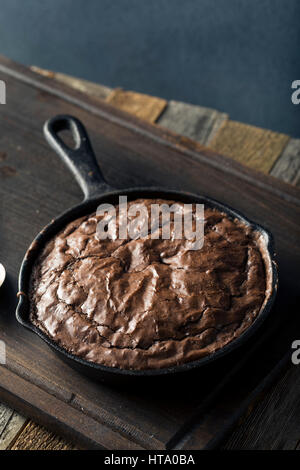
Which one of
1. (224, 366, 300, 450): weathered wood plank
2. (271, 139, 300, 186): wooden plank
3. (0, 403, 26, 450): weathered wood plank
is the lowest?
(0, 403, 26, 450): weathered wood plank

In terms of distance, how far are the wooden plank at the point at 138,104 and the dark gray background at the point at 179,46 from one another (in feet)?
2.59

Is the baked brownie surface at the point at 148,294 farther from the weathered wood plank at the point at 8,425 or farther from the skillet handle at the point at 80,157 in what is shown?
the weathered wood plank at the point at 8,425

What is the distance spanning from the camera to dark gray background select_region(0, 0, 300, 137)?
3109 mm

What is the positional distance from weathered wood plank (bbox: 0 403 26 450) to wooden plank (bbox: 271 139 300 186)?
4.54ft

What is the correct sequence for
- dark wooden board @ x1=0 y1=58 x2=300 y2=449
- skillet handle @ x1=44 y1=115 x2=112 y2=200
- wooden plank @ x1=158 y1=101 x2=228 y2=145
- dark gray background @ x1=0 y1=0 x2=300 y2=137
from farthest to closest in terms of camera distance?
dark gray background @ x1=0 y1=0 x2=300 y2=137, wooden plank @ x1=158 y1=101 x2=228 y2=145, skillet handle @ x1=44 y1=115 x2=112 y2=200, dark wooden board @ x1=0 y1=58 x2=300 y2=449

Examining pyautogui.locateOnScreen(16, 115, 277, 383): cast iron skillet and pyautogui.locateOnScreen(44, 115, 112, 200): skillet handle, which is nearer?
pyautogui.locateOnScreen(16, 115, 277, 383): cast iron skillet

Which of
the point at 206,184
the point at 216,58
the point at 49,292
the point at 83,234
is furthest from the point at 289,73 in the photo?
the point at 49,292

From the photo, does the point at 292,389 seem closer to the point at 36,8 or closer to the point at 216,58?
the point at 216,58

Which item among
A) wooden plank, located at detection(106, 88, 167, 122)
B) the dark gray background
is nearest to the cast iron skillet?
wooden plank, located at detection(106, 88, 167, 122)

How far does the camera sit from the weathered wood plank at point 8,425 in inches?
65.4

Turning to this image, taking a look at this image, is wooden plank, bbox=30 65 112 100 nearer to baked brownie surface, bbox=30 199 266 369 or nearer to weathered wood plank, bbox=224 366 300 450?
baked brownie surface, bbox=30 199 266 369

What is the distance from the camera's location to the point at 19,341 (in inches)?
68.5

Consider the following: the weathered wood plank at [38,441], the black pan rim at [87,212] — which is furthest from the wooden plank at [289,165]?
the weathered wood plank at [38,441]

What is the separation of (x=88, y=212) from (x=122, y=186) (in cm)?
36
